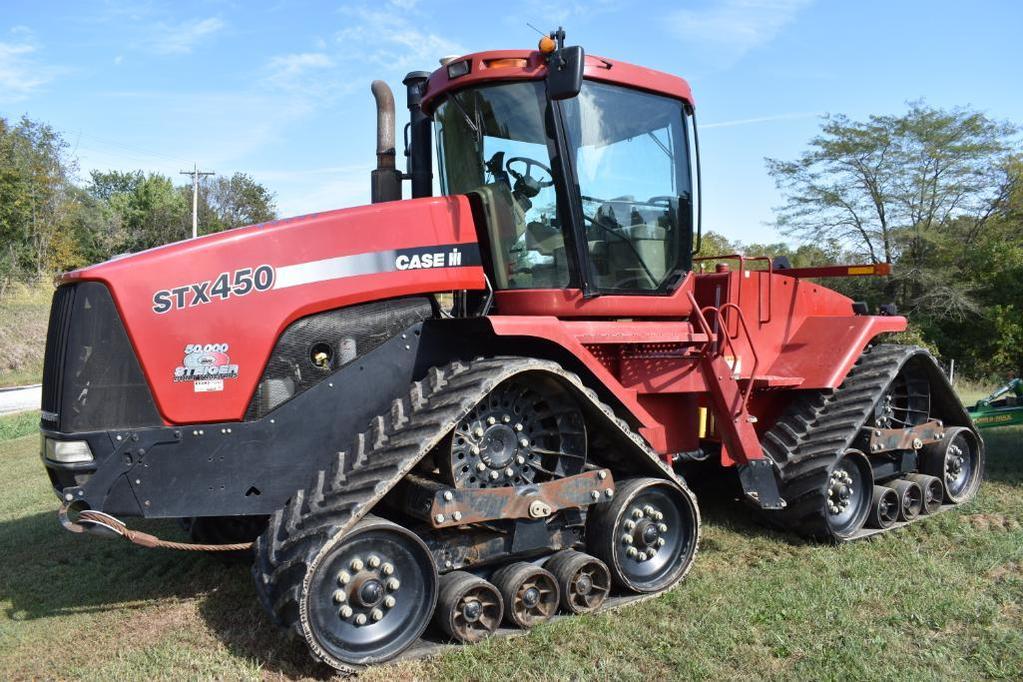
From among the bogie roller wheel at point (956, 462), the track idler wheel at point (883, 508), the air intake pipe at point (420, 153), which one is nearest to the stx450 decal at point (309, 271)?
the air intake pipe at point (420, 153)

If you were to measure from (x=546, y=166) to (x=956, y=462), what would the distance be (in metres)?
4.78

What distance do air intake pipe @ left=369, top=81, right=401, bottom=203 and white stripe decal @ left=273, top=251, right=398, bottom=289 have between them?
1.58 m

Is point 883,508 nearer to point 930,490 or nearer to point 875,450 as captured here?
point 875,450

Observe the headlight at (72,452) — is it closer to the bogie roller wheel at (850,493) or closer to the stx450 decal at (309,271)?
the stx450 decal at (309,271)

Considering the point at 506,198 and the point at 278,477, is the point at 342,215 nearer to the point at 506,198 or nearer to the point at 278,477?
the point at 506,198

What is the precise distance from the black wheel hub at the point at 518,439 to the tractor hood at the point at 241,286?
0.81m

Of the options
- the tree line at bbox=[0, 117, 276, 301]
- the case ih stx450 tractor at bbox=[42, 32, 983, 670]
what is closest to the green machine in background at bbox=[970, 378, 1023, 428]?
the case ih stx450 tractor at bbox=[42, 32, 983, 670]

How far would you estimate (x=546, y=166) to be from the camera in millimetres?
5043

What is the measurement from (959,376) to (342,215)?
102 feet

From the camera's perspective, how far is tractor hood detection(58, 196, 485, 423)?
13.7 ft

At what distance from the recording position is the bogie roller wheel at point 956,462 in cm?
710

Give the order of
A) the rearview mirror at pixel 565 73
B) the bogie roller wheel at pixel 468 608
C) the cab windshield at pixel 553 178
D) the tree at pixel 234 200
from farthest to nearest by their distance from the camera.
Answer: the tree at pixel 234 200 → the cab windshield at pixel 553 178 → the rearview mirror at pixel 565 73 → the bogie roller wheel at pixel 468 608

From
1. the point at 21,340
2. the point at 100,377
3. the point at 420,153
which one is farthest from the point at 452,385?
the point at 21,340

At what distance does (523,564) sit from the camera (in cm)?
457
